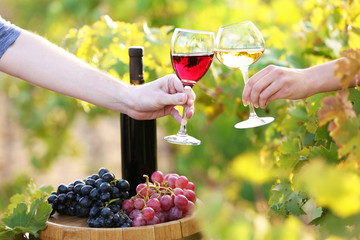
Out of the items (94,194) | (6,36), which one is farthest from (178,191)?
(6,36)

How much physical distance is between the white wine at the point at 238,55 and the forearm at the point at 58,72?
0.36 metres

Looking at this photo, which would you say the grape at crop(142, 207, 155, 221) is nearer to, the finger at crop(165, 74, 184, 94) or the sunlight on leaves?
the finger at crop(165, 74, 184, 94)

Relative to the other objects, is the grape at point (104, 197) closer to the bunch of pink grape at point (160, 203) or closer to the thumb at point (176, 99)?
the bunch of pink grape at point (160, 203)

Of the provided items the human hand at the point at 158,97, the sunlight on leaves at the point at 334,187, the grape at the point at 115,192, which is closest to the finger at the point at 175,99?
the human hand at the point at 158,97

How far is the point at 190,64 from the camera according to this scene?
67.9 inches

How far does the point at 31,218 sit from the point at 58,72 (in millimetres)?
567

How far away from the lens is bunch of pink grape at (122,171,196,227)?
1514 mm

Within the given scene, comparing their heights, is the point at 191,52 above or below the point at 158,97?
above

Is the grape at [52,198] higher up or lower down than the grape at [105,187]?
lower down

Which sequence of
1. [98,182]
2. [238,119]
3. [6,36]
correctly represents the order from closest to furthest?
[98,182] < [6,36] < [238,119]

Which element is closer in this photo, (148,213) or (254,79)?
(148,213)

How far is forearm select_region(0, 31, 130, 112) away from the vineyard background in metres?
0.59

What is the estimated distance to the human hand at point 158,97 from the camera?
173 cm

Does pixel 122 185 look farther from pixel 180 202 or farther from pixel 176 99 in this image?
pixel 176 99
